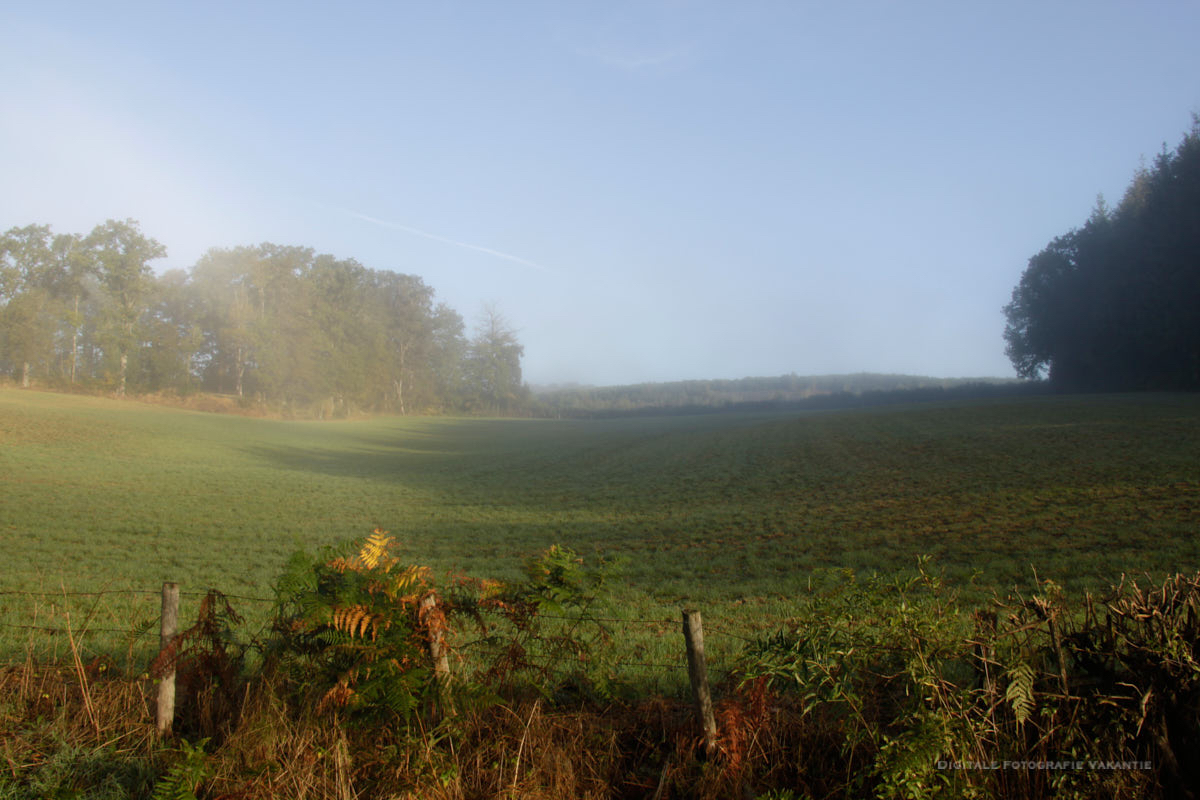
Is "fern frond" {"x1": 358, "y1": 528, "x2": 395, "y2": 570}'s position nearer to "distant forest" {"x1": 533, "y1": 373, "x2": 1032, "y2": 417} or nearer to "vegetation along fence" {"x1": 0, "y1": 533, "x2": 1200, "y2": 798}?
"vegetation along fence" {"x1": 0, "y1": 533, "x2": 1200, "y2": 798}

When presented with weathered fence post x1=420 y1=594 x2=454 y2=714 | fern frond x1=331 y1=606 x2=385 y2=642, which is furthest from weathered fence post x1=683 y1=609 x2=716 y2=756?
fern frond x1=331 y1=606 x2=385 y2=642

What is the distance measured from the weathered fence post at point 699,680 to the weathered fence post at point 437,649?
128 centimetres

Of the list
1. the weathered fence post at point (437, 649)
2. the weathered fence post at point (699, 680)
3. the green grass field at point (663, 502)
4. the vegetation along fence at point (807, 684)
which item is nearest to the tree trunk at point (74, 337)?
the green grass field at point (663, 502)

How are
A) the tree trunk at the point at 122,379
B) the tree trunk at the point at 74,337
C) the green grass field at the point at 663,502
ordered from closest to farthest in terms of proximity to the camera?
the green grass field at the point at 663,502
the tree trunk at the point at 74,337
the tree trunk at the point at 122,379

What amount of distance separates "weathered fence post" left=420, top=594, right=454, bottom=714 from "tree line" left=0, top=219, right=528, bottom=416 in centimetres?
5718

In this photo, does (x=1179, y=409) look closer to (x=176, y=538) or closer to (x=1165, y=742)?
(x=1165, y=742)

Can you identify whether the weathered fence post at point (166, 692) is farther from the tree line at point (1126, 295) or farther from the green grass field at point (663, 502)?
the tree line at point (1126, 295)

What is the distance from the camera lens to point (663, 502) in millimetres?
21078

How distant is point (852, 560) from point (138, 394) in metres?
59.2

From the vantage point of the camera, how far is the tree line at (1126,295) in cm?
4406

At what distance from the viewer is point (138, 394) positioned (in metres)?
53.7

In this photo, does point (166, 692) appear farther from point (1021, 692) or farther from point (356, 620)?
point (1021, 692)

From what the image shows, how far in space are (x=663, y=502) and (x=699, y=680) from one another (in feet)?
59.0

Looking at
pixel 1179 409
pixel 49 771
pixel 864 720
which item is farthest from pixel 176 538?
pixel 1179 409
